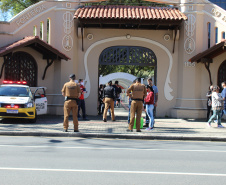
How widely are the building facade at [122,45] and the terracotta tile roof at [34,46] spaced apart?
0.08m

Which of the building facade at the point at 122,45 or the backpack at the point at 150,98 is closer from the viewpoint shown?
the backpack at the point at 150,98

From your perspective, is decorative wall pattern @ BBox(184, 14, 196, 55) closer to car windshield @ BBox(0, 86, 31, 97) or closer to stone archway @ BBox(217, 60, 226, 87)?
stone archway @ BBox(217, 60, 226, 87)

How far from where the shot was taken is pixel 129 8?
1694 centimetres

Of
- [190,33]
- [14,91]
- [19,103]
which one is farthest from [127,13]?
[19,103]

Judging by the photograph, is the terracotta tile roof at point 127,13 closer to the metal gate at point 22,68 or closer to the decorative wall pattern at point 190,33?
the decorative wall pattern at point 190,33

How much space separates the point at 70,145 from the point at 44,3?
33.6 feet

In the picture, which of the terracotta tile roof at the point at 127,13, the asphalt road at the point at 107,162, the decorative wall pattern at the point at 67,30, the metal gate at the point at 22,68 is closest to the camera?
the asphalt road at the point at 107,162

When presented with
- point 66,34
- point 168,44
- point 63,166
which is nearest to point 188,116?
point 168,44

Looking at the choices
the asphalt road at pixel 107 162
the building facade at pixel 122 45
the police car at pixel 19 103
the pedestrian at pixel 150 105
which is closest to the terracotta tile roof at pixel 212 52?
the building facade at pixel 122 45

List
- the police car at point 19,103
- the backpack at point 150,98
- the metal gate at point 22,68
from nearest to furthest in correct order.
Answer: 1. the backpack at point 150,98
2. the police car at point 19,103
3. the metal gate at point 22,68

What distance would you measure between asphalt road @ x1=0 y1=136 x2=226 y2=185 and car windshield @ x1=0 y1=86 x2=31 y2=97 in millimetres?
3949

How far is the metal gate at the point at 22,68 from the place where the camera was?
15984mm

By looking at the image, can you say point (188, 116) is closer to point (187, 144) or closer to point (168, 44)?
point (168, 44)

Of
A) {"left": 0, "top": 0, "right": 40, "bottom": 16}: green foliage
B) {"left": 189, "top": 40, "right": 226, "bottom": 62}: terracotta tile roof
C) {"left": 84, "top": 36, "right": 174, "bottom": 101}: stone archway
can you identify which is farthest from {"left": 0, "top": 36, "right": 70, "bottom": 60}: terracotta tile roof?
{"left": 0, "top": 0, "right": 40, "bottom": 16}: green foliage
